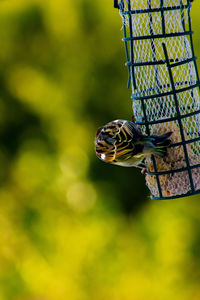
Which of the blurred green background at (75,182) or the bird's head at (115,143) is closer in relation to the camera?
the bird's head at (115,143)

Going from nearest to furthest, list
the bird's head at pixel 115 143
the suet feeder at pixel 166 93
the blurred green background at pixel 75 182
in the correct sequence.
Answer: the bird's head at pixel 115 143, the suet feeder at pixel 166 93, the blurred green background at pixel 75 182

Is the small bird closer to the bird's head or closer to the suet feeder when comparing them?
the bird's head

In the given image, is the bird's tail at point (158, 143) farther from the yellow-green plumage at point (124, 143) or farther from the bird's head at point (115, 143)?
the bird's head at point (115, 143)

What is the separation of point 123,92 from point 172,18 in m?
3.17

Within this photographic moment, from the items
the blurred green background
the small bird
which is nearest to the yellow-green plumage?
the small bird

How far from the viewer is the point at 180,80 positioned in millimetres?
3523

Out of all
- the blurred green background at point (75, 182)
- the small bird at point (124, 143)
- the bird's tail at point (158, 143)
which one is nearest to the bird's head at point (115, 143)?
the small bird at point (124, 143)

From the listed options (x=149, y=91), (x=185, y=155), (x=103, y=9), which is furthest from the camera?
(x=103, y=9)

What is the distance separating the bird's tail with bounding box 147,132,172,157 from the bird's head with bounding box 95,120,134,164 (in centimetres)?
11

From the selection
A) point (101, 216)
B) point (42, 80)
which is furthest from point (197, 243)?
point (42, 80)

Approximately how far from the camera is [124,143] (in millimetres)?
3014

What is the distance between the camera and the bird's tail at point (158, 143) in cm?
308

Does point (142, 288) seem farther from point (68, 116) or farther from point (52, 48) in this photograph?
point (52, 48)

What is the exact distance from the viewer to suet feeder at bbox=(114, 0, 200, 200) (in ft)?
10.4
